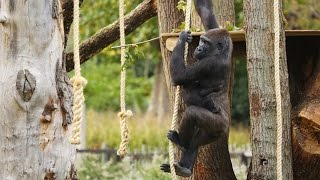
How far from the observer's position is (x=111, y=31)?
6.14m

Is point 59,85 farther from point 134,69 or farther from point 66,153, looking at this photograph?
point 134,69

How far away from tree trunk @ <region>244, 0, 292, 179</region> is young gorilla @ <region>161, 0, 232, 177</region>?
0.70ft

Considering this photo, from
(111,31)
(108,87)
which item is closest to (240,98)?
(108,87)

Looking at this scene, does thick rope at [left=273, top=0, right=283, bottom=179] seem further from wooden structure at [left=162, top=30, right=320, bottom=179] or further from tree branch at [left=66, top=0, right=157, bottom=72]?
tree branch at [left=66, top=0, right=157, bottom=72]

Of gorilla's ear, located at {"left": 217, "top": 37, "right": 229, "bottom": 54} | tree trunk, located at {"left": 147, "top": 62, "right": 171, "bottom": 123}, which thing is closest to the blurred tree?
tree trunk, located at {"left": 147, "top": 62, "right": 171, "bottom": 123}

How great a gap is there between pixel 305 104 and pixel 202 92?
745mm

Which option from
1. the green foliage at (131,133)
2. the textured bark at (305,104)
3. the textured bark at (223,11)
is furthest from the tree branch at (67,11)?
the green foliage at (131,133)

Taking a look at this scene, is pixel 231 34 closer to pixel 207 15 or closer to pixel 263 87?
pixel 207 15

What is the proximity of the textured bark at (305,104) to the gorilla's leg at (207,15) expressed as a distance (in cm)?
70

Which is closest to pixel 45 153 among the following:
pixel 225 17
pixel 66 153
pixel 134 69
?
pixel 66 153

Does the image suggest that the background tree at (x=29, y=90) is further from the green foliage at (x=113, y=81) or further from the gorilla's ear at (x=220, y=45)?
the green foliage at (x=113, y=81)

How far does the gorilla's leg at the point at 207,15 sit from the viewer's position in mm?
5031

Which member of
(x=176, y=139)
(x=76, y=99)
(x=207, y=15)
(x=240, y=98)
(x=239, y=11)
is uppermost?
(x=239, y=11)

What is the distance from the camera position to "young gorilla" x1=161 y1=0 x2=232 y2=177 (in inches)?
180
